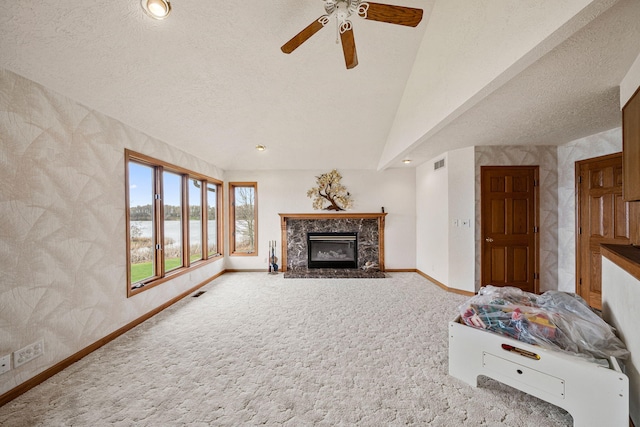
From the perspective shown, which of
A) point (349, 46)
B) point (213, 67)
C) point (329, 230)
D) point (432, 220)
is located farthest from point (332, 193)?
point (349, 46)

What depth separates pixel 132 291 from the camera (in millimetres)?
2605

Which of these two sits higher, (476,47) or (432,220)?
(476,47)

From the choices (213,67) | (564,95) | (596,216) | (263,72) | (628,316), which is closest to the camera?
(628,316)

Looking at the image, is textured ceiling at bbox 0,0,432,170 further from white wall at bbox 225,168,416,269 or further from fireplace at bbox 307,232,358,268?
fireplace at bbox 307,232,358,268

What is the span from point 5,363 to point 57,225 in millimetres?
975

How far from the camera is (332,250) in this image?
5.15 m

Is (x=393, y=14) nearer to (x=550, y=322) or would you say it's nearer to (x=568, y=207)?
(x=550, y=322)

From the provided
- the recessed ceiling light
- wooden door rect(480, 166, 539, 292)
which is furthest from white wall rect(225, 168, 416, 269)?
the recessed ceiling light

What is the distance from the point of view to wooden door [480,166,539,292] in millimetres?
3570

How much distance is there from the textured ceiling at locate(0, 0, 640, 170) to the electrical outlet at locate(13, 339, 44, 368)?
2010mm

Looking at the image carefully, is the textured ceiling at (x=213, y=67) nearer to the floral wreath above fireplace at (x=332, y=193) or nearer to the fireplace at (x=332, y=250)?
the floral wreath above fireplace at (x=332, y=193)

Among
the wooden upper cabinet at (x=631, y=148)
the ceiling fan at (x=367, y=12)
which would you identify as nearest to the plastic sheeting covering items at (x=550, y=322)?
the wooden upper cabinet at (x=631, y=148)

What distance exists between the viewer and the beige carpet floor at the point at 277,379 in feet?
4.77

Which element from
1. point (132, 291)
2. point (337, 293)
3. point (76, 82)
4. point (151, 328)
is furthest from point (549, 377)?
point (76, 82)
